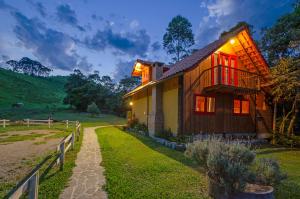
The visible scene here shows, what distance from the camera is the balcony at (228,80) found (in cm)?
1440

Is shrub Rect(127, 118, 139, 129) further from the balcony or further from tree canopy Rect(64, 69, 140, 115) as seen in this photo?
tree canopy Rect(64, 69, 140, 115)

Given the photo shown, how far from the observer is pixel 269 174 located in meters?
5.51

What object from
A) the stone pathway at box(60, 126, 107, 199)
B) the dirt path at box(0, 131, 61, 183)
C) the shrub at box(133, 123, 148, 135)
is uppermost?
the shrub at box(133, 123, 148, 135)

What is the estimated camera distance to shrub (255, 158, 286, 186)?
5523mm

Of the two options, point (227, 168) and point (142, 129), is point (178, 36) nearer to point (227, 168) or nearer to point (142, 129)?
point (142, 129)

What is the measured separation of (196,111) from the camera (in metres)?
14.9

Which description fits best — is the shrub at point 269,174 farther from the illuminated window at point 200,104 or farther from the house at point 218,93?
the illuminated window at point 200,104

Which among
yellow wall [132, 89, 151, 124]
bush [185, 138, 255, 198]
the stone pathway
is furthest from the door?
bush [185, 138, 255, 198]

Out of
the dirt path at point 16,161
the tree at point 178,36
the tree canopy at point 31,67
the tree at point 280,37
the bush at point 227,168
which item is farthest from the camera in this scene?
the tree canopy at point 31,67

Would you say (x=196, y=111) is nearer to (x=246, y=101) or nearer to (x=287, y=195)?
(x=246, y=101)

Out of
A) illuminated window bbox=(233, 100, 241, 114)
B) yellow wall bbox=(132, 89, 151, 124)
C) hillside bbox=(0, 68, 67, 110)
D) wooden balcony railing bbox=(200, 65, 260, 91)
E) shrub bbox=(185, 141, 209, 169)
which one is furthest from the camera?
hillside bbox=(0, 68, 67, 110)

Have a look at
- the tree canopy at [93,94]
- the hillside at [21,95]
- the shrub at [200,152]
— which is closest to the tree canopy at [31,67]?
the hillside at [21,95]

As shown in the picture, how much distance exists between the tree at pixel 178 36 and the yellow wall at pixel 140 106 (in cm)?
1694

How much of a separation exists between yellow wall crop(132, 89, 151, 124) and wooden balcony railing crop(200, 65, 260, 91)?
591cm
